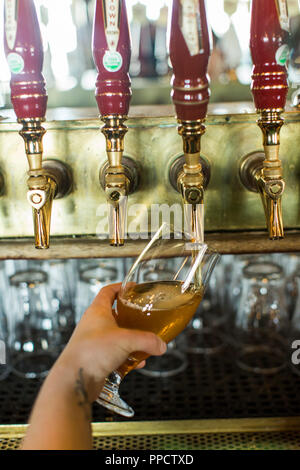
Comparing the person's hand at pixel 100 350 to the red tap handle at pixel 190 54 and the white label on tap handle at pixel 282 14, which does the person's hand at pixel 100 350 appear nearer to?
the red tap handle at pixel 190 54

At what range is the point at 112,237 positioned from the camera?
915 millimetres

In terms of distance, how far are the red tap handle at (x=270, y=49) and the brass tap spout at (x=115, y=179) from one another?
24 cm

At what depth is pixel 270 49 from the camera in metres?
0.84

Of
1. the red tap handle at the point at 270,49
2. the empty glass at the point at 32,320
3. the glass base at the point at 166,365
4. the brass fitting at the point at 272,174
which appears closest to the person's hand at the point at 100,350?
the brass fitting at the point at 272,174

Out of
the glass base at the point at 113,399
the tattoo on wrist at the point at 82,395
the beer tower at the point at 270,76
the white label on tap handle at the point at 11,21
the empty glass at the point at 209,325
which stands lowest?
the empty glass at the point at 209,325

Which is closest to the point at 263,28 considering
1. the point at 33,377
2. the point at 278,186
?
the point at 278,186

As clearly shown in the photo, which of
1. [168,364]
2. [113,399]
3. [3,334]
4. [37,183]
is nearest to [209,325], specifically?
[168,364]

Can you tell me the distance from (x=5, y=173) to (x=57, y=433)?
0.57m

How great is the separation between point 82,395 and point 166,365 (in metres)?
0.70

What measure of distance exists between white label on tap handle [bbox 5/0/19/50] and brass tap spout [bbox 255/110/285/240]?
44 cm

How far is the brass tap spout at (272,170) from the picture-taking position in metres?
0.87

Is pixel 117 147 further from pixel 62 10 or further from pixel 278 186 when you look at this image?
pixel 62 10

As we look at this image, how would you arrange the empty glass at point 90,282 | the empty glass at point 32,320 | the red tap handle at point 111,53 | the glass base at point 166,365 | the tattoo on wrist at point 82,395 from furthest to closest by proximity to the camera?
the empty glass at point 90,282, the empty glass at point 32,320, the glass base at point 166,365, the red tap handle at point 111,53, the tattoo on wrist at point 82,395

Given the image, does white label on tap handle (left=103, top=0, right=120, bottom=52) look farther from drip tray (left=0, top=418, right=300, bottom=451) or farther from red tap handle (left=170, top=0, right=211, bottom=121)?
drip tray (left=0, top=418, right=300, bottom=451)
